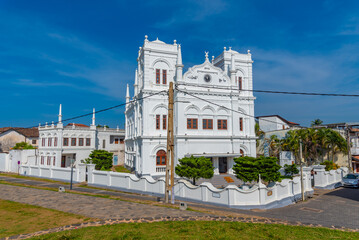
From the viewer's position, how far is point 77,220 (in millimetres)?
10742

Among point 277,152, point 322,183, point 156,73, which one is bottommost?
point 322,183

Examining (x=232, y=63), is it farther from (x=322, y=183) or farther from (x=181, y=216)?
(x=181, y=216)

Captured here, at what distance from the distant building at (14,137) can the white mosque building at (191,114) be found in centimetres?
2719

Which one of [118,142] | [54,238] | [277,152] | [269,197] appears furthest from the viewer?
[118,142]

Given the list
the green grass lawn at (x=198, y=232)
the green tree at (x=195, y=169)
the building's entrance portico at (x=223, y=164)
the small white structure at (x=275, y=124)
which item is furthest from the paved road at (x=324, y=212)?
the small white structure at (x=275, y=124)

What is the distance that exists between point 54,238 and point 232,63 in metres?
28.6

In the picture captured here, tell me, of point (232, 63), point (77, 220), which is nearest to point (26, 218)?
point (77, 220)

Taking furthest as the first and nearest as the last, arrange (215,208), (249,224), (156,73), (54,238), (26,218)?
(156,73), (215,208), (26,218), (249,224), (54,238)

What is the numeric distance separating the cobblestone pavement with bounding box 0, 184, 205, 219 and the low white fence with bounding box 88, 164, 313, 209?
10.2 ft

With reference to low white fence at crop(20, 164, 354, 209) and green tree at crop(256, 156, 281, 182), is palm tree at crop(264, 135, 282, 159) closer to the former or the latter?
low white fence at crop(20, 164, 354, 209)

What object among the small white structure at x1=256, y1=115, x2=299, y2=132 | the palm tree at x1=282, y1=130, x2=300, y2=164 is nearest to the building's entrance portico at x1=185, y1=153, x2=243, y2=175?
the palm tree at x1=282, y1=130, x2=300, y2=164

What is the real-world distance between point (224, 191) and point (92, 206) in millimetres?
7979

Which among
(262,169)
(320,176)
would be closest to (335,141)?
(320,176)

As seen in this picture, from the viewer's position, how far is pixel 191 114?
96.8 ft
